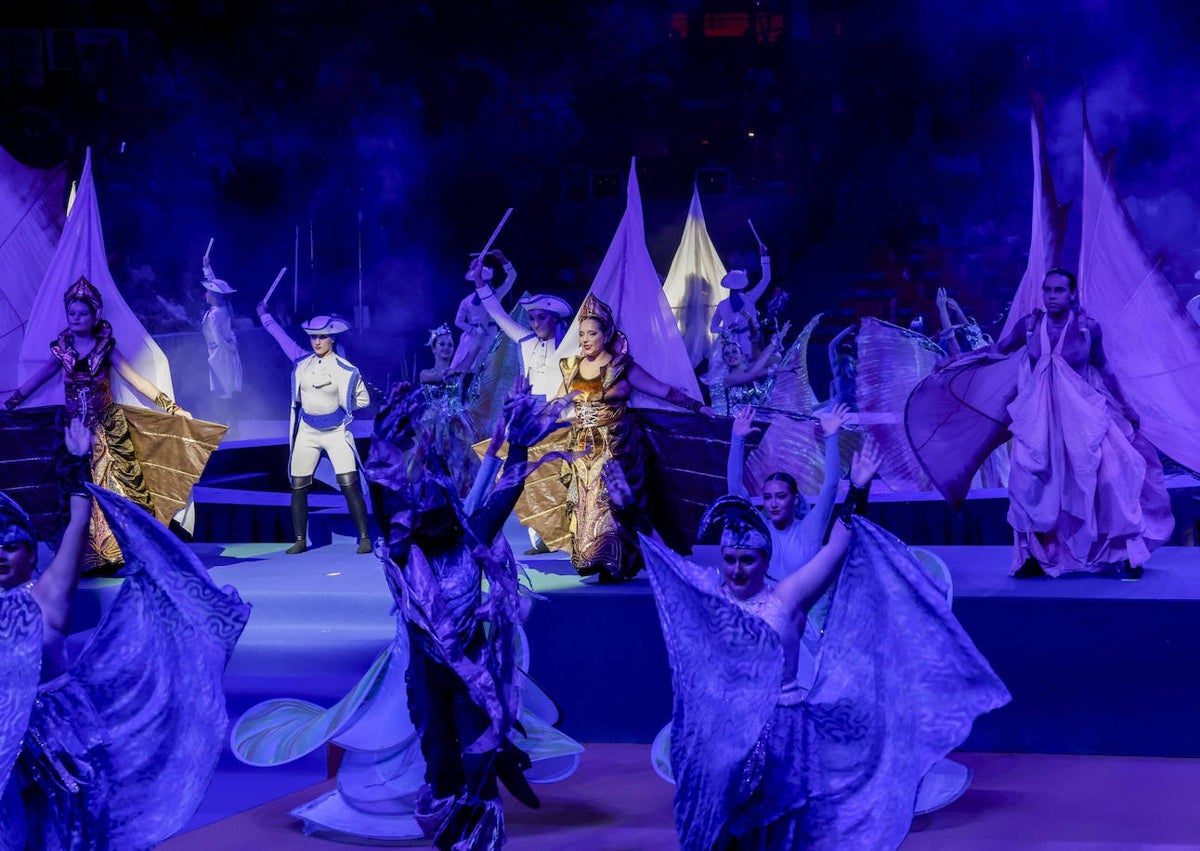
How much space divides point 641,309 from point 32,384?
3.49 m

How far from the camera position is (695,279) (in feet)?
45.0

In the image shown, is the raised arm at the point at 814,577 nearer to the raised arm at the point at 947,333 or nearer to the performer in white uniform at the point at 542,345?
the performer in white uniform at the point at 542,345

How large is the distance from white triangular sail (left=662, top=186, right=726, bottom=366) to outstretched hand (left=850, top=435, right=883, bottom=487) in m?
9.36

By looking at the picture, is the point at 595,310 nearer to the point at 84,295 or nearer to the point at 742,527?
the point at 84,295

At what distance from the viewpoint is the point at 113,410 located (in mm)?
7926

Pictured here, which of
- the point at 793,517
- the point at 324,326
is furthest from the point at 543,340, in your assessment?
the point at 793,517

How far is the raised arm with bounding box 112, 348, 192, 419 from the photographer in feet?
25.8

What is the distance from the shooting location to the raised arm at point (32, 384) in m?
8.17

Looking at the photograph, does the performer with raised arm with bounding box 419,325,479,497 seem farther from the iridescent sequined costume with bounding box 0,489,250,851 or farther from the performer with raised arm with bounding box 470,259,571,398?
the iridescent sequined costume with bounding box 0,489,250,851

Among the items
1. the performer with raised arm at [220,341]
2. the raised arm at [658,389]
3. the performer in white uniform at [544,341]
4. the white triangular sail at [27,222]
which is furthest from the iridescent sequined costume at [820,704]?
the performer with raised arm at [220,341]

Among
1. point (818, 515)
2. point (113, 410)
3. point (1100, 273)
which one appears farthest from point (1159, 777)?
point (113, 410)

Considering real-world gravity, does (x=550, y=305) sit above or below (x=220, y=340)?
above

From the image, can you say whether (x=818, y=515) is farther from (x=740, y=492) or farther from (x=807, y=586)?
(x=807, y=586)

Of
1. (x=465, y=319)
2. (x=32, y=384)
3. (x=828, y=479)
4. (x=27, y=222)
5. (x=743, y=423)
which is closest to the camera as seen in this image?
(x=828, y=479)
